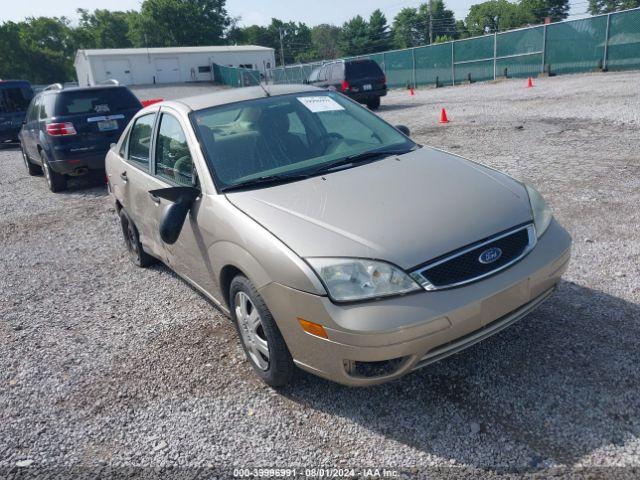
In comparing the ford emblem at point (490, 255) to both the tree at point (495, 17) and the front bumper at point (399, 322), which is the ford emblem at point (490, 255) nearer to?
the front bumper at point (399, 322)

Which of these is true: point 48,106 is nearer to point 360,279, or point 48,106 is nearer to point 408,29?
point 360,279

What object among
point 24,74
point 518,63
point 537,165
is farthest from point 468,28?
point 537,165

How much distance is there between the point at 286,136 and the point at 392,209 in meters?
1.32

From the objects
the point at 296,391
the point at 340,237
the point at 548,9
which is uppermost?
the point at 548,9

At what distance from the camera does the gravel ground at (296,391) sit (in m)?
2.65

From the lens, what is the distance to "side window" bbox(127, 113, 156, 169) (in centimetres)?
459

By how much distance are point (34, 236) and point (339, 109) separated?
5106 millimetres

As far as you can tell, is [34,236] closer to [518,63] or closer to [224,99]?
[224,99]

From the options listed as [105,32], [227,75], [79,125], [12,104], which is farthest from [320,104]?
[105,32]

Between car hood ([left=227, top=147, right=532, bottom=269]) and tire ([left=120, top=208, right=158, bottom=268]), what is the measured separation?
2.48 m

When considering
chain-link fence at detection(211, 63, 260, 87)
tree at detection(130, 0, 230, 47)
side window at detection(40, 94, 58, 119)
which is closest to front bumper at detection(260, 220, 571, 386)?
side window at detection(40, 94, 58, 119)

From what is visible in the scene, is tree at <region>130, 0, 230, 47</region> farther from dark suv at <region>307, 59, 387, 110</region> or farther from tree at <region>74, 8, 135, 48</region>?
dark suv at <region>307, 59, 387, 110</region>

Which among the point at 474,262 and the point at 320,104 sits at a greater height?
the point at 320,104

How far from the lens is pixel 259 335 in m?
3.19
